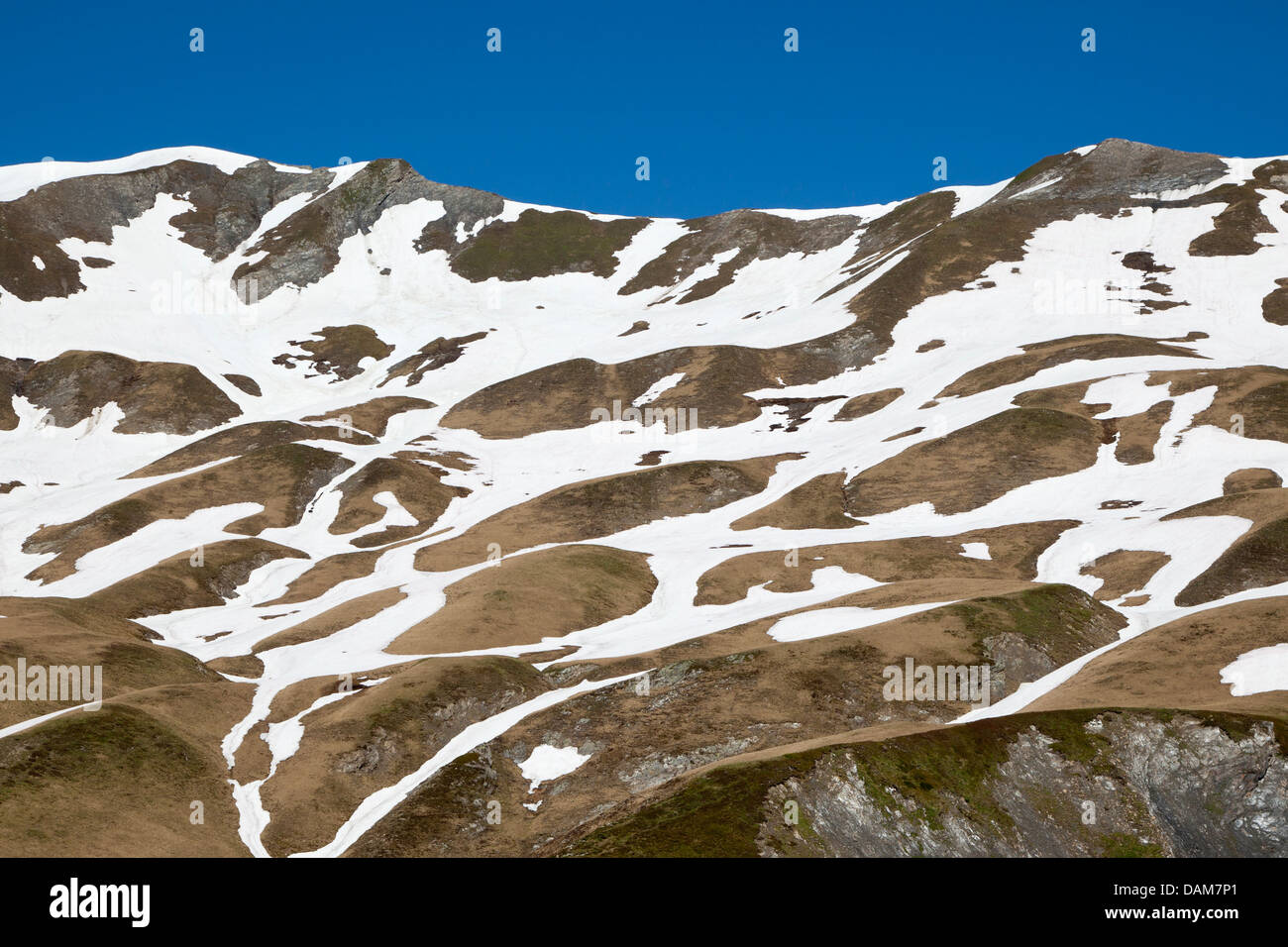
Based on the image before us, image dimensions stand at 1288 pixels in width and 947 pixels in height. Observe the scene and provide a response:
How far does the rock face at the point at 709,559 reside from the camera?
43.0 m

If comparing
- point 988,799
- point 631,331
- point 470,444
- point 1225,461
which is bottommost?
point 988,799

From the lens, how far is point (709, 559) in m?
93.9

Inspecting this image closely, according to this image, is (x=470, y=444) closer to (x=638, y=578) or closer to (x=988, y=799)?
(x=638, y=578)

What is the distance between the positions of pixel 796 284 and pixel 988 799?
165 m

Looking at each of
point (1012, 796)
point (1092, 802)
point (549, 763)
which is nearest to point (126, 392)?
point (549, 763)

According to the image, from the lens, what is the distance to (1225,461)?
3787 inches

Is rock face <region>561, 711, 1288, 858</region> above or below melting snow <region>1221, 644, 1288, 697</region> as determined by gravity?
below

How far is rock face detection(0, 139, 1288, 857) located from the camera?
141 ft
